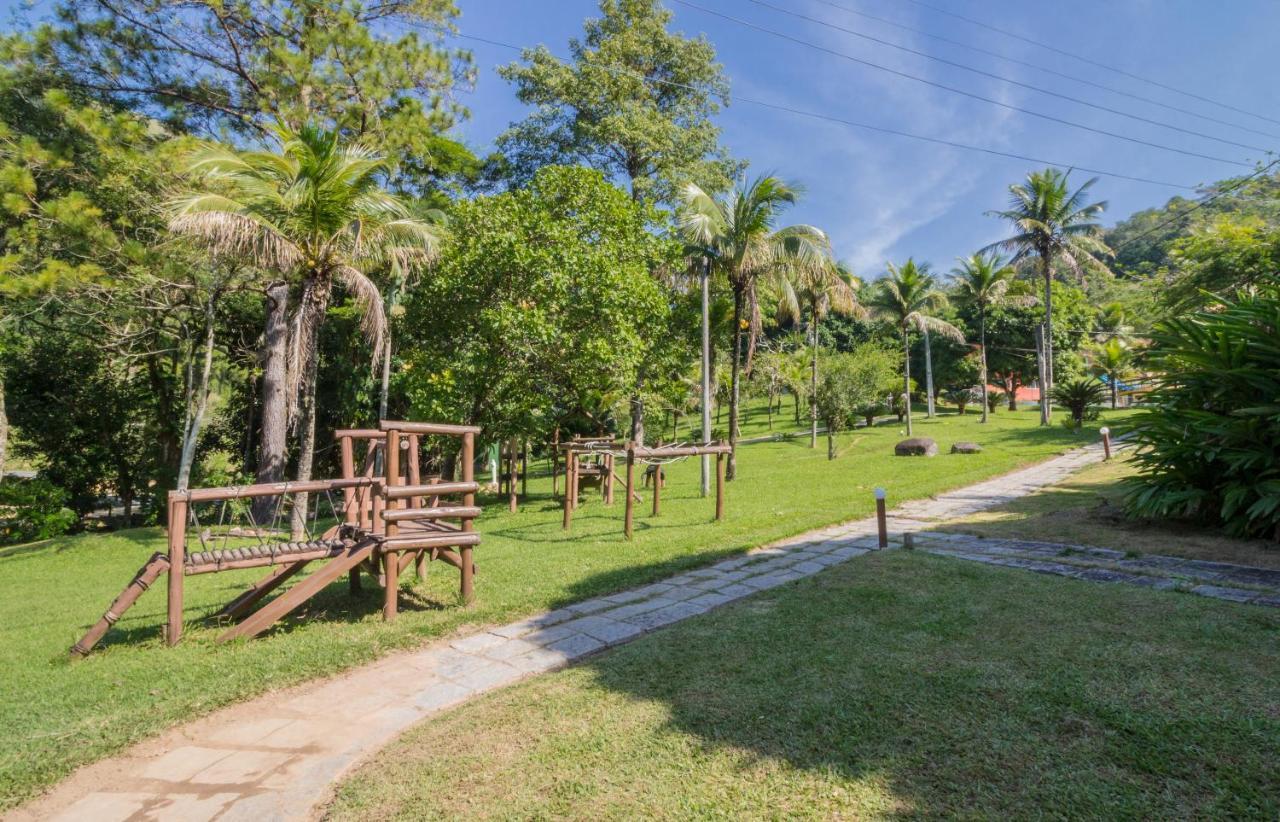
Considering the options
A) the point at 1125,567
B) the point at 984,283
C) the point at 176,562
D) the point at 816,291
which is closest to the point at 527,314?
the point at 176,562

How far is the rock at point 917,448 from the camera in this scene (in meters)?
18.0

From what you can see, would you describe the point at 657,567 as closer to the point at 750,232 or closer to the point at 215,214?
the point at 215,214

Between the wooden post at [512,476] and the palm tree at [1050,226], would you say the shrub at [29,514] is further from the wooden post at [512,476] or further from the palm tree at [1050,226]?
the palm tree at [1050,226]

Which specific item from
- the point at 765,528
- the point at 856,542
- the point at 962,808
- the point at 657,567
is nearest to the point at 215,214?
the point at 657,567

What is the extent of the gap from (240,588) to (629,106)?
18.3m

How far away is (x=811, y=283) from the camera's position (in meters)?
15.0

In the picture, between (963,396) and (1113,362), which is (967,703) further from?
(963,396)

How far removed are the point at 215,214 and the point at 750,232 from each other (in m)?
9.75

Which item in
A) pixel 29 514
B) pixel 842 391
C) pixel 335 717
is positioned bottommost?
pixel 29 514

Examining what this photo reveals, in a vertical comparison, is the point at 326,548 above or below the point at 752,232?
below

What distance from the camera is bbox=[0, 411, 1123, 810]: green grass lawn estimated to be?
3617mm

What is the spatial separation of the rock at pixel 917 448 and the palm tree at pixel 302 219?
14.5 metres

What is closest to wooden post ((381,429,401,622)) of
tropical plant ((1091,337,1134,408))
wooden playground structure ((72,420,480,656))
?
wooden playground structure ((72,420,480,656))

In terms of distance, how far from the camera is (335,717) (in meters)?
3.64
